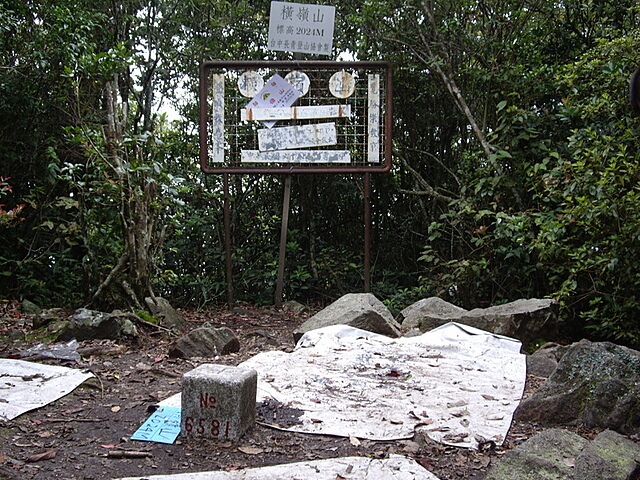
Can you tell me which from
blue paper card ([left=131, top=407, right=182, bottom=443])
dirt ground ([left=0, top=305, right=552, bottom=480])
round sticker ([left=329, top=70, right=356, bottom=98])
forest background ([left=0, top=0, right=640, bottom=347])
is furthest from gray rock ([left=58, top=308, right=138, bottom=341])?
round sticker ([left=329, top=70, right=356, bottom=98])

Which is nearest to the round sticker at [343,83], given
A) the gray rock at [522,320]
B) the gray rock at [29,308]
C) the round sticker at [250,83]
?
the round sticker at [250,83]

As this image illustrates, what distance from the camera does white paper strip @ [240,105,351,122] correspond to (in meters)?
5.91

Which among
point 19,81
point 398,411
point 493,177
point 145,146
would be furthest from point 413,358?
point 19,81

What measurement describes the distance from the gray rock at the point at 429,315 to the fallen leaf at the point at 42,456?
9.54 ft

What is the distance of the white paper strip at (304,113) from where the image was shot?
5.91 m

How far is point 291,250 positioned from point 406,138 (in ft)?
5.90

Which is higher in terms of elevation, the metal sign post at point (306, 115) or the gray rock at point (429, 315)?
the metal sign post at point (306, 115)

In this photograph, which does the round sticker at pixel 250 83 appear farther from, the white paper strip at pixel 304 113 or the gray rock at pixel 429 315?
the gray rock at pixel 429 315

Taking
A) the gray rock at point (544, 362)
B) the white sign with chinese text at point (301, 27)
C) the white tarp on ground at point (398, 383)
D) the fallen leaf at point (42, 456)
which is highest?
the white sign with chinese text at point (301, 27)

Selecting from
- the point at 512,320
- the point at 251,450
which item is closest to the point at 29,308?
the point at 251,450

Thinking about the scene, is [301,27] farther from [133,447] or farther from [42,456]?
[42,456]

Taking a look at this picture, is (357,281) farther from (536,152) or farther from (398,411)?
(398,411)

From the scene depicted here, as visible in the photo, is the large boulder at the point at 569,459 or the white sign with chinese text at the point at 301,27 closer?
the large boulder at the point at 569,459

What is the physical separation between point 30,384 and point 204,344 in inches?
46.6
